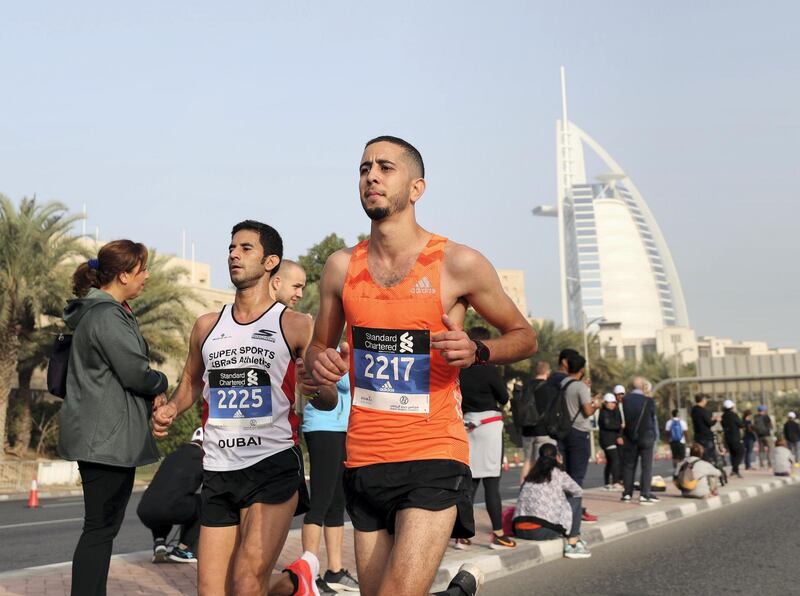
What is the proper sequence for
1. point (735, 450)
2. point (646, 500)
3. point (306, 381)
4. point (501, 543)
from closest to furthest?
point (306, 381) < point (501, 543) < point (646, 500) < point (735, 450)

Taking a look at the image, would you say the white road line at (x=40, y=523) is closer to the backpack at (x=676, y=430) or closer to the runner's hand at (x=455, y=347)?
the runner's hand at (x=455, y=347)

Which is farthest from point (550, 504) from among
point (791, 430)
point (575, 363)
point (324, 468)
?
point (791, 430)

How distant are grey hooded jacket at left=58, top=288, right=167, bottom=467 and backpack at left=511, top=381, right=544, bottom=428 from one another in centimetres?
702

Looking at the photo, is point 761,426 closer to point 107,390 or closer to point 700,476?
point 700,476

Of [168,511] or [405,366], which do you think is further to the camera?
[168,511]

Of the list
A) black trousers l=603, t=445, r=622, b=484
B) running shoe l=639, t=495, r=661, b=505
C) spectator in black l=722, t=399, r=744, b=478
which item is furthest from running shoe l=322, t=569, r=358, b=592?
spectator in black l=722, t=399, r=744, b=478

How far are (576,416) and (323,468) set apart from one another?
224 inches

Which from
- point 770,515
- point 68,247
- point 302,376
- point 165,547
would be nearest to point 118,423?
point 302,376

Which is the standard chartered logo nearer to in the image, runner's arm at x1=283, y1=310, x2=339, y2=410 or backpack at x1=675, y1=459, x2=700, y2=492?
runner's arm at x1=283, y1=310, x2=339, y2=410

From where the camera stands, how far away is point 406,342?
3926mm

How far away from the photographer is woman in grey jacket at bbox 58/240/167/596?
15.5 ft

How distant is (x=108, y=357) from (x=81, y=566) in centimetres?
99

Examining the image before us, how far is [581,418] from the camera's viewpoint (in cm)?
1198

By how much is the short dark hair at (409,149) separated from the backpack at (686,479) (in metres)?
13.7
